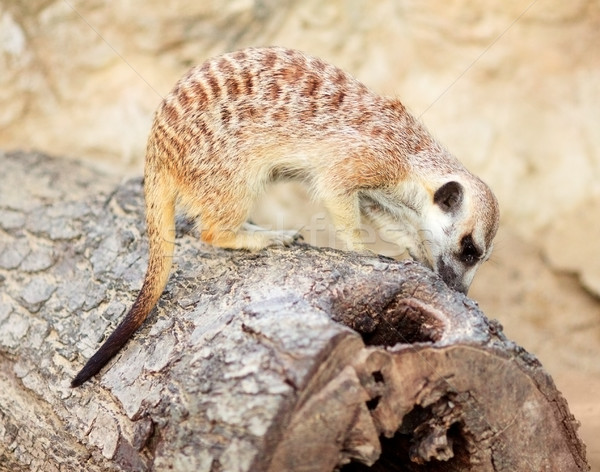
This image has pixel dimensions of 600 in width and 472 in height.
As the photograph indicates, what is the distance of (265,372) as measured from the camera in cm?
Result: 163

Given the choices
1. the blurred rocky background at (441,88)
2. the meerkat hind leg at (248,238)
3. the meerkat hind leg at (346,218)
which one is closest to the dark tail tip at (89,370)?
the meerkat hind leg at (248,238)

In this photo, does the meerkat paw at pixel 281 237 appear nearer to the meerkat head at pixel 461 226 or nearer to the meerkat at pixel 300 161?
the meerkat at pixel 300 161

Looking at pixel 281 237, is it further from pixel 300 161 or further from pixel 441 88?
pixel 441 88

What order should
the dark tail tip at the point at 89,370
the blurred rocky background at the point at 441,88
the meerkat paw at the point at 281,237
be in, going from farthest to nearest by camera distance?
the blurred rocky background at the point at 441,88 < the meerkat paw at the point at 281,237 < the dark tail tip at the point at 89,370

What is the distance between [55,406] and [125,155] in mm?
2325

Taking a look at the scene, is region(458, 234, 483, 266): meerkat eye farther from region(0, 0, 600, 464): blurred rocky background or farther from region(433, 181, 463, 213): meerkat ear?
region(0, 0, 600, 464): blurred rocky background

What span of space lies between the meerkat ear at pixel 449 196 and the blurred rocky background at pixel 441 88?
1537mm

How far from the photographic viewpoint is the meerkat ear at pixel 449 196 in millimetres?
2561

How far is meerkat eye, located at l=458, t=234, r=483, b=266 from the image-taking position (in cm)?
257

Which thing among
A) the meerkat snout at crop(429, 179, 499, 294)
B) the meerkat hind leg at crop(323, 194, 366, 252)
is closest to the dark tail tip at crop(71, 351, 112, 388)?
the meerkat hind leg at crop(323, 194, 366, 252)

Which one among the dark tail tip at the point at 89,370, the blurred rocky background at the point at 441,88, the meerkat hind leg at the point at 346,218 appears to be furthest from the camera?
the blurred rocky background at the point at 441,88

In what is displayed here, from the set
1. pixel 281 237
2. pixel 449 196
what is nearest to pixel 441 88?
pixel 449 196

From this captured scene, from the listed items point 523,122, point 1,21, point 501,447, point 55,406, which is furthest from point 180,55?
point 501,447

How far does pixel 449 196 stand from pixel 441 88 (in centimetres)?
197
